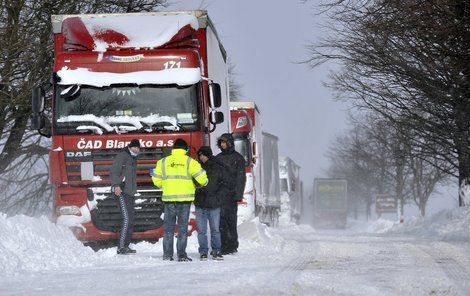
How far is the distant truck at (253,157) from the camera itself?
25609 mm

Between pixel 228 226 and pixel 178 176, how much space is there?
215 centimetres

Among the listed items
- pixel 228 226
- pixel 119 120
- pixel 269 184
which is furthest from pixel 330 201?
pixel 119 120

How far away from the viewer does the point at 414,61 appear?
24172 mm

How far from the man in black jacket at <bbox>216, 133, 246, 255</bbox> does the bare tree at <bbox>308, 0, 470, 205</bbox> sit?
381cm

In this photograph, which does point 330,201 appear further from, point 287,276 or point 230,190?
point 287,276

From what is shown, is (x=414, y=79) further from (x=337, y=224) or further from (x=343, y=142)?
(x=343, y=142)

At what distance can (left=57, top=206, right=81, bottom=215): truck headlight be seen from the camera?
16000mm

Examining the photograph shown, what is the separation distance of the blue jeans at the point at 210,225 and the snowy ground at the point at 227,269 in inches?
12.8

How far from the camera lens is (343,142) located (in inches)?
3056

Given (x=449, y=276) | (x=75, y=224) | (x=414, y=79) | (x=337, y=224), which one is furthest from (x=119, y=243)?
(x=337, y=224)

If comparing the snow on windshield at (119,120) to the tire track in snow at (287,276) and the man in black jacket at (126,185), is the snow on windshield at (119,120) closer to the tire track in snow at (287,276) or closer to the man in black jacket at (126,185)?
the man in black jacket at (126,185)

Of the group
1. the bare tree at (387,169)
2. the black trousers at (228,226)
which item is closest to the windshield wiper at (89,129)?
the black trousers at (228,226)

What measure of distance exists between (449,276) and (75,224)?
270 inches

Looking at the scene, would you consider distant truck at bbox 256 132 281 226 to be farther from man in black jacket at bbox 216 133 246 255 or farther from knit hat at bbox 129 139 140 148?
knit hat at bbox 129 139 140 148
